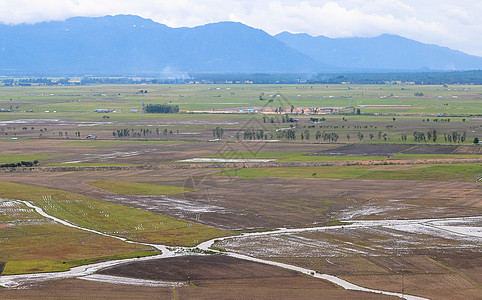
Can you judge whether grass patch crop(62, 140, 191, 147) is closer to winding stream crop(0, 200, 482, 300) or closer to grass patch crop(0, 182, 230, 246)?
grass patch crop(0, 182, 230, 246)

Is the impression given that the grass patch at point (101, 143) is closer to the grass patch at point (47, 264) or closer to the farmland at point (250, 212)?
the farmland at point (250, 212)

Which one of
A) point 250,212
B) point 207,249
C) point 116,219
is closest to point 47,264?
point 207,249

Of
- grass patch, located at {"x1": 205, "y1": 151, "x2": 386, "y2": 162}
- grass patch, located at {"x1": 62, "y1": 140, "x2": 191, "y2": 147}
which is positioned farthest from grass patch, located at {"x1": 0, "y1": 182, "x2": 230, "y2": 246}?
grass patch, located at {"x1": 62, "y1": 140, "x2": 191, "y2": 147}

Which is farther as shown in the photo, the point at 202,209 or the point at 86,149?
the point at 86,149

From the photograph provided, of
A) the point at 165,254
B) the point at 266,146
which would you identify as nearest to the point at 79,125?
the point at 266,146

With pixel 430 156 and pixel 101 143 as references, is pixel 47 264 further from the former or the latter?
pixel 101 143

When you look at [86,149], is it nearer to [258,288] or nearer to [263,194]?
[263,194]
